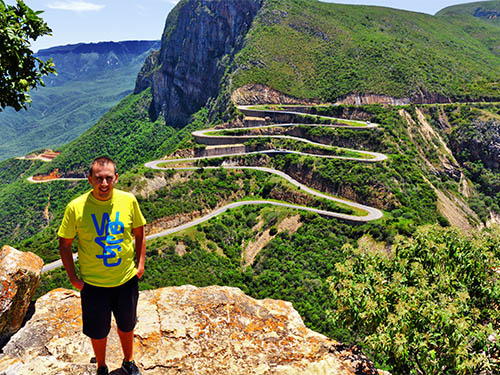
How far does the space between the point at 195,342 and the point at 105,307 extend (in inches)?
127

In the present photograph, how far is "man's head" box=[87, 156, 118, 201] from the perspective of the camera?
267 inches

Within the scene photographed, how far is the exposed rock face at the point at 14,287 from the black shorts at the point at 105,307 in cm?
359

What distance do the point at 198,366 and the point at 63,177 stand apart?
15698 centimetres

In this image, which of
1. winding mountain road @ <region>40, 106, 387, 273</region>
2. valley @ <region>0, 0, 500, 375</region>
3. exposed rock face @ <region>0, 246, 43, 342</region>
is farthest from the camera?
winding mountain road @ <region>40, 106, 387, 273</region>

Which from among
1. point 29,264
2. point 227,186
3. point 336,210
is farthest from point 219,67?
point 29,264

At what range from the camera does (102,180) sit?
22.4 feet

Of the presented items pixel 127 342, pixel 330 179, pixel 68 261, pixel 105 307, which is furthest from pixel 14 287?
pixel 330 179

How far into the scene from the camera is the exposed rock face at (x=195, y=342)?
336 inches

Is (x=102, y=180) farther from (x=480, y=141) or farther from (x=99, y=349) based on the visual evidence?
(x=480, y=141)

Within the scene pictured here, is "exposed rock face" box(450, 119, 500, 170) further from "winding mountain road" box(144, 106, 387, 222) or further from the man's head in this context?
the man's head

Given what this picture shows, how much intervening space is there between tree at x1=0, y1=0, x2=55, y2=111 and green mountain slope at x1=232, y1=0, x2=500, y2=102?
117 meters

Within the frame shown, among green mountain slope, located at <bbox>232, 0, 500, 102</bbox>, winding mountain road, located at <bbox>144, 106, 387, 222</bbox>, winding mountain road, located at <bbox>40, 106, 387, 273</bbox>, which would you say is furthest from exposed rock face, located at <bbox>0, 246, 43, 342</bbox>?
green mountain slope, located at <bbox>232, 0, 500, 102</bbox>

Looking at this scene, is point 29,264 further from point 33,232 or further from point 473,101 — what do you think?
point 473,101

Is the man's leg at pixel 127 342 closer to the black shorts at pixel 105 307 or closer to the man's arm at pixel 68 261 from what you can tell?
the black shorts at pixel 105 307
